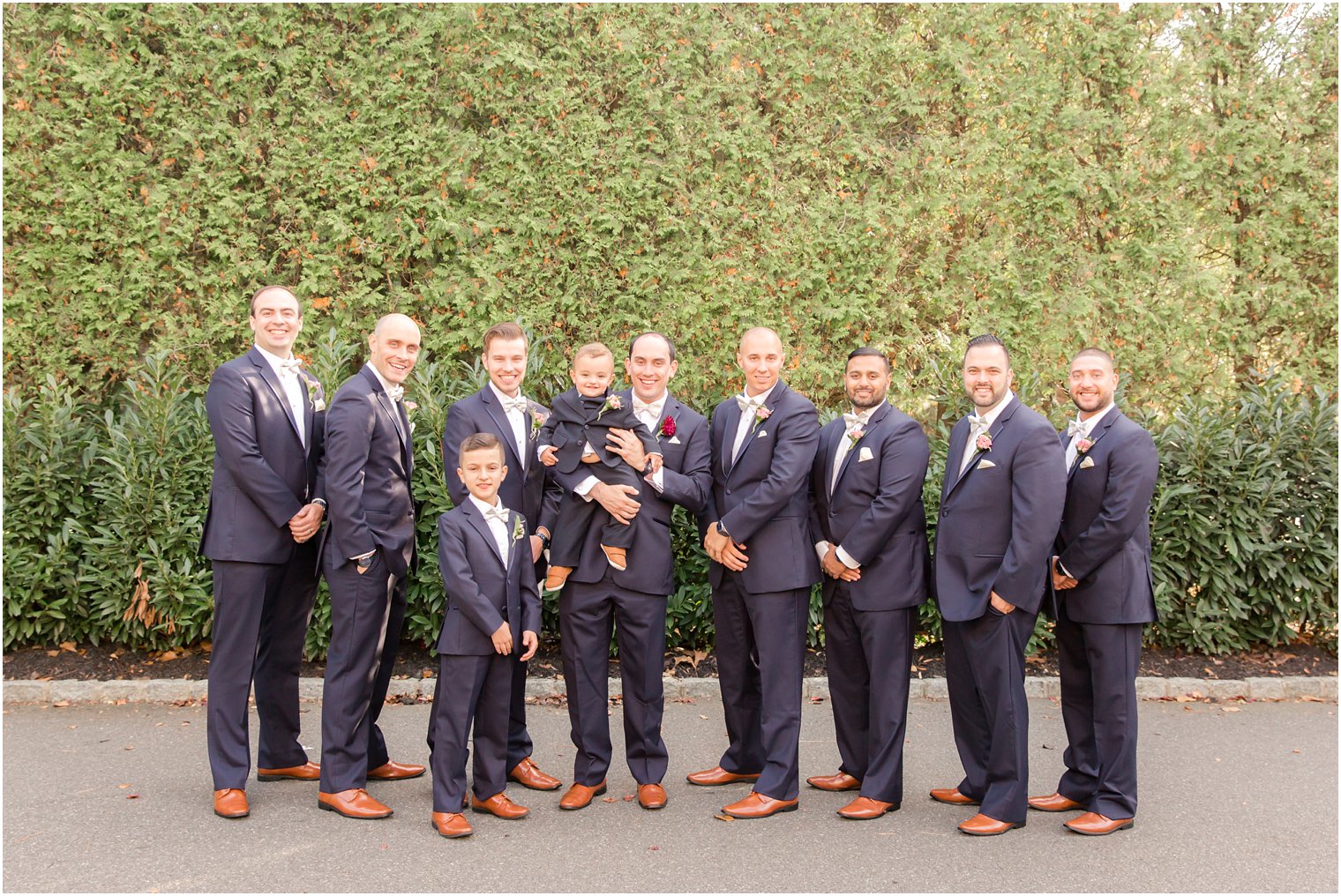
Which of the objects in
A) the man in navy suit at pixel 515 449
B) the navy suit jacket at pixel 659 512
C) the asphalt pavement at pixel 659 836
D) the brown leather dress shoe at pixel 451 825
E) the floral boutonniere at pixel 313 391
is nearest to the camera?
the asphalt pavement at pixel 659 836

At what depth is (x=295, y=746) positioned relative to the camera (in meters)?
5.23

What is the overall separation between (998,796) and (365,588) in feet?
10.8

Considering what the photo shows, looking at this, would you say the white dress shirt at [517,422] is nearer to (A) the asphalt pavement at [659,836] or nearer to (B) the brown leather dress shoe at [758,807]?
(A) the asphalt pavement at [659,836]

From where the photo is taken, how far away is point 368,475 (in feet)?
15.9

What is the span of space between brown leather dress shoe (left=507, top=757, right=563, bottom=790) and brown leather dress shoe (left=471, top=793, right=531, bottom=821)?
0.34 m

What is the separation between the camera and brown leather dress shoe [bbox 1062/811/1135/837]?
14.7 ft

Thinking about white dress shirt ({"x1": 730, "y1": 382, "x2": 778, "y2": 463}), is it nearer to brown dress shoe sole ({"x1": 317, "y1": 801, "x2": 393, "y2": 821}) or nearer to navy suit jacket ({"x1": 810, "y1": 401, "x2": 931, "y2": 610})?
navy suit jacket ({"x1": 810, "y1": 401, "x2": 931, "y2": 610})

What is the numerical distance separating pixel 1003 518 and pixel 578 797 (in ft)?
8.34

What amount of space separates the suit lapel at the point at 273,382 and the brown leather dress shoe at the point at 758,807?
2950mm

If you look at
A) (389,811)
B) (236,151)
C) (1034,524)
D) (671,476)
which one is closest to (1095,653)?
(1034,524)

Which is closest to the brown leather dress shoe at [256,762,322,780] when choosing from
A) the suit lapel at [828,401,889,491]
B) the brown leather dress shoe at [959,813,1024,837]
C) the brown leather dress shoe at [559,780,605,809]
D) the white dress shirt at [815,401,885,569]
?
the brown leather dress shoe at [559,780,605,809]

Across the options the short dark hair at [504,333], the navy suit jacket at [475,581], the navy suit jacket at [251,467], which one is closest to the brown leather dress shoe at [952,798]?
the navy suit jacket at [475,581]

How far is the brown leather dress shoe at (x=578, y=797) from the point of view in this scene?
15.6 feet

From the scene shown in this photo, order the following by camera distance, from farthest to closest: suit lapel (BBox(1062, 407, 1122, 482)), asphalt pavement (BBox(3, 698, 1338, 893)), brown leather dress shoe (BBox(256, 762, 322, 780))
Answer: brown leather dress shoe (BBox(256, 762, 322, 780)) < suit lapel (BBox(1062, 407, 1122, 482)) < asphalt pavement (BBox(3, 698, 1338, 893))
